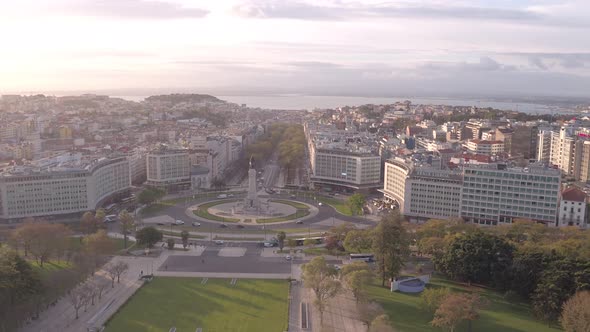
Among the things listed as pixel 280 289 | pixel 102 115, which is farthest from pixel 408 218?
pixel 102 115

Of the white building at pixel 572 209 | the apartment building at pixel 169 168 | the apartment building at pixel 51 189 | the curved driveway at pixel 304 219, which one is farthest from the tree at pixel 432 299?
the apartment building at pixel 169 168

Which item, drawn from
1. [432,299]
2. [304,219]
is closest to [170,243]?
[304,219]

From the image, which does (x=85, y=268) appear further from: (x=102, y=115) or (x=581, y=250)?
(x=102, y=115)

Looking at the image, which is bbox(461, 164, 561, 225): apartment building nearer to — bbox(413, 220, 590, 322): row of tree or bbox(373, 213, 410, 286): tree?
bbox(413, 220, 590, 322): row of tree

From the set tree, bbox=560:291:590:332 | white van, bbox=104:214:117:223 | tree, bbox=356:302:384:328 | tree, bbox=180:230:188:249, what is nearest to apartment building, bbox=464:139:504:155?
tree, bbox=180:230:188:249

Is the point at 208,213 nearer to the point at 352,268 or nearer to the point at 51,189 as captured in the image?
the point at 51,189

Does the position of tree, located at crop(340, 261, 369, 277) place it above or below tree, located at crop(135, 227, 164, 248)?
above
